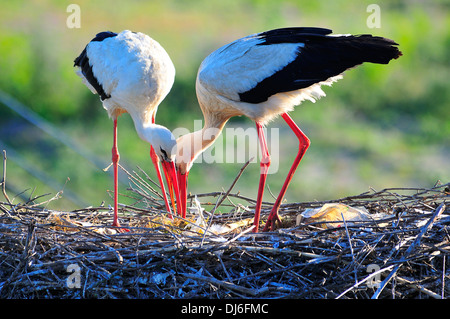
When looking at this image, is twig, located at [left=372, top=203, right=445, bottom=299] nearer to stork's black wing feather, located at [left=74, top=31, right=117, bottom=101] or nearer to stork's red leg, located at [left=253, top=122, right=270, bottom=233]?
stork's red leg, located at [left=253, top=122, right=270, bottom=233]

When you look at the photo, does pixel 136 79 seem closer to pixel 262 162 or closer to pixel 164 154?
pixel 164 154

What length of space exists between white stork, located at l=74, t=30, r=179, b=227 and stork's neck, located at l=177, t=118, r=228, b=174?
0.13 metres

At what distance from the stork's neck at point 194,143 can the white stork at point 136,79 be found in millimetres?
129

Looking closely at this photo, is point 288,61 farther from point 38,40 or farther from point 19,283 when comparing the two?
point 38,40

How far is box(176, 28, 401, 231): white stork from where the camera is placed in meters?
5.22

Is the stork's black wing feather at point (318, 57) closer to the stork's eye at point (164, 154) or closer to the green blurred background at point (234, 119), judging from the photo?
the stork's eye at point (164, 154)

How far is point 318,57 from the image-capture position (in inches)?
207

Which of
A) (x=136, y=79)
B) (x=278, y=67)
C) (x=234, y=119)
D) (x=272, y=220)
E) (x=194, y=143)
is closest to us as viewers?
(x=278, y=67)

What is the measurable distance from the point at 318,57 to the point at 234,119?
33.8 ft

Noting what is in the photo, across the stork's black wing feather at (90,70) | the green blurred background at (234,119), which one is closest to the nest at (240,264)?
the stork's black wing feather at (90,70)

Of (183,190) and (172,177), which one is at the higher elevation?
(172,177)

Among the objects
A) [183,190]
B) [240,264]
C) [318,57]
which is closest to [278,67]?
[318,57]

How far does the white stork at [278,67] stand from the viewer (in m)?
5.22

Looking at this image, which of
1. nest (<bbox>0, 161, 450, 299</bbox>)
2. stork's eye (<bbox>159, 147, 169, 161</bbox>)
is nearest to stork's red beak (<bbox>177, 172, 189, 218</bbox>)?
stork's eye (<bbox>159, 147, 169, 161</bbox>)
